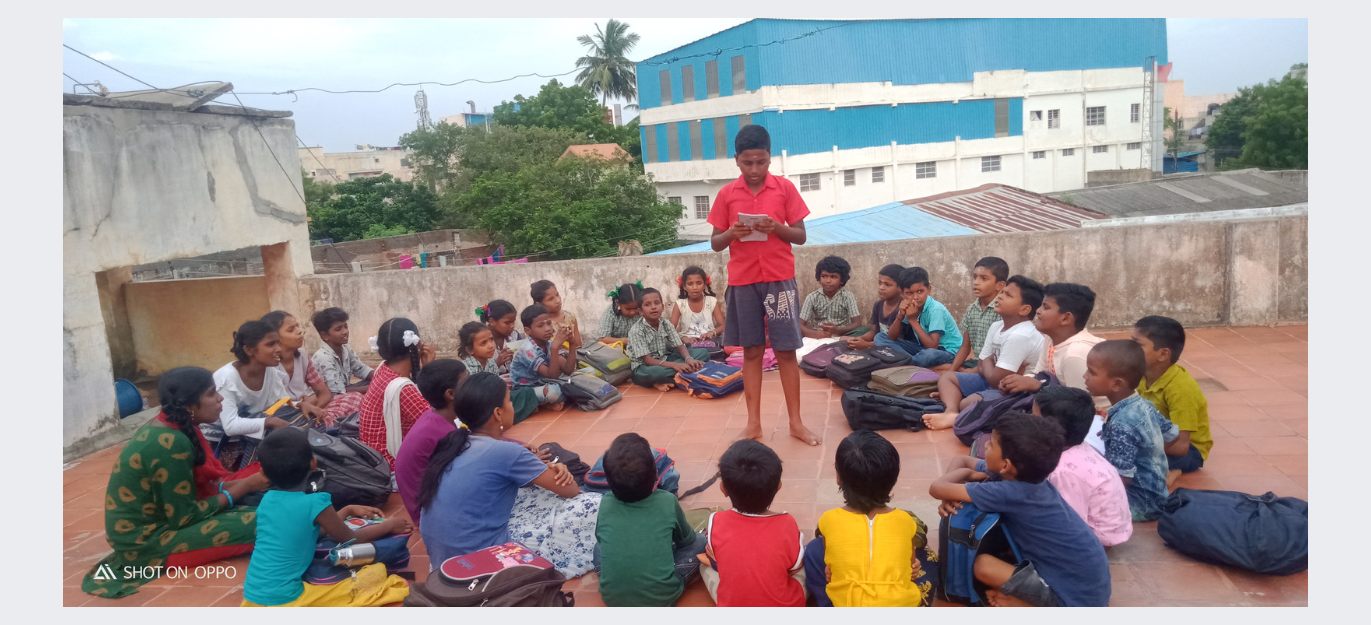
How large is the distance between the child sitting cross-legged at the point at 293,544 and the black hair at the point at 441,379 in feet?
1.90

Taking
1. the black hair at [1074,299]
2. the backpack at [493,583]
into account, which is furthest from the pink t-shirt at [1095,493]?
the backpack at [493,583]

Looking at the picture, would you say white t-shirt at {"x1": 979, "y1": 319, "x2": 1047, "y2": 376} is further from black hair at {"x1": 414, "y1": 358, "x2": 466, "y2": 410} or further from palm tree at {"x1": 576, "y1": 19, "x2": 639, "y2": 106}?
palm tree at {"x1": 576, "y1": 19, "x2": 639, "y2": 106}

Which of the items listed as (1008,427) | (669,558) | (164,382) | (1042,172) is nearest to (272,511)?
(164,382)

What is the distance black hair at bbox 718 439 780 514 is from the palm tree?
4496cm

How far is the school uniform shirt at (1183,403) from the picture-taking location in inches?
145

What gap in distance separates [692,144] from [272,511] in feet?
95.5

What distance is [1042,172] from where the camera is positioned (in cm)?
3269

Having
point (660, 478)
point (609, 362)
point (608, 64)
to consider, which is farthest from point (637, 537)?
point (608, 64)

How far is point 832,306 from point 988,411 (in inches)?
98.1

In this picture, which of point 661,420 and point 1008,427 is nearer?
point 1008,427

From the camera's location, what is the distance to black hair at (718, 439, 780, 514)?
9.35 ft

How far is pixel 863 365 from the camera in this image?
559cm

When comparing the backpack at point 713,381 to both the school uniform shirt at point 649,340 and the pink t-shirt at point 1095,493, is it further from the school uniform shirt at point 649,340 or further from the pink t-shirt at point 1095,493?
the pink t-shirt at point 1095,493

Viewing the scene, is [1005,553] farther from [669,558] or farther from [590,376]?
[590,376]
